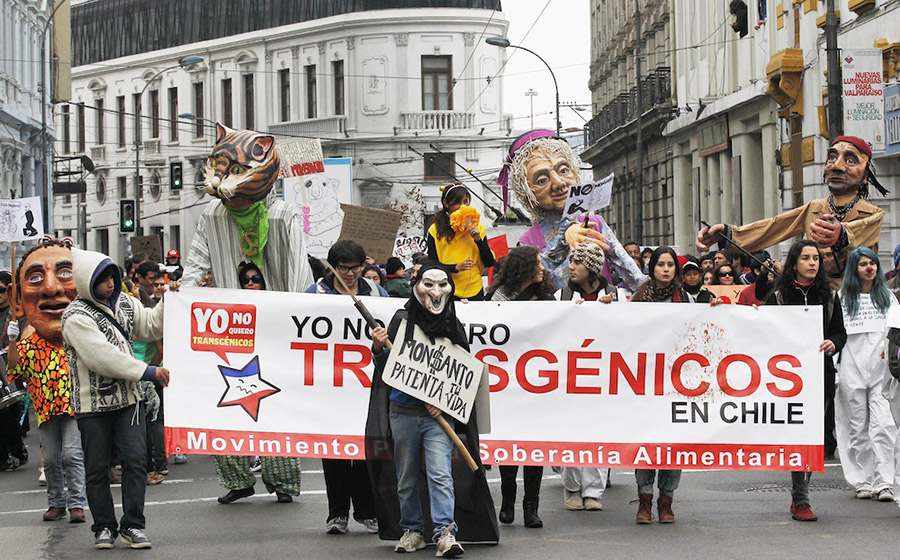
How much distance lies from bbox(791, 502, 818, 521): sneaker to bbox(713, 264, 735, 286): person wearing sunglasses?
6448mm

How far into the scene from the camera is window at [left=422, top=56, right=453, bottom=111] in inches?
2387

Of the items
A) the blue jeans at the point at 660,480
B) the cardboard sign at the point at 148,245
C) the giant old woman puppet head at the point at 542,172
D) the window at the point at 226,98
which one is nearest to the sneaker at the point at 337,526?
the blue jeans at the point at 660,480

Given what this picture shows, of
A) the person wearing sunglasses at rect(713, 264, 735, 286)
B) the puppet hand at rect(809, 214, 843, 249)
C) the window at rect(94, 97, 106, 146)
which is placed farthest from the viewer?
the window at rect(94, 97, 106, 146)

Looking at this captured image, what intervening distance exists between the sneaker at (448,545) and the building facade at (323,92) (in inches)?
1917

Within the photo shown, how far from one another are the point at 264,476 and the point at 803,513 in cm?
356

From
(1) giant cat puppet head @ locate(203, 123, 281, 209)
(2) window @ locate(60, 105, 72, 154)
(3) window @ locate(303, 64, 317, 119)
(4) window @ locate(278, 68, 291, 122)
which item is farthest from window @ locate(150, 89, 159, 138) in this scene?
(1) giant cat puppet head @ locate(203, 123, 281, 209)

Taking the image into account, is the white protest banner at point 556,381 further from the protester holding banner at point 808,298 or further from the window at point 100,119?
the window at point 100,119

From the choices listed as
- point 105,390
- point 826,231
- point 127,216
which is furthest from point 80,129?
point 105,390

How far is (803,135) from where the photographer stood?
28.1 meters

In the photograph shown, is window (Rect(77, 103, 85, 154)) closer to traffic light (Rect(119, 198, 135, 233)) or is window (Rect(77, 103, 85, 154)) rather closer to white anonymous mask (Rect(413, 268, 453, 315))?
traffic light (Rect(119, 198, 135, 233))

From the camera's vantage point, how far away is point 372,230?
20.6 m

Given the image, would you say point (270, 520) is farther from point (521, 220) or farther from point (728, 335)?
point (521, 220)

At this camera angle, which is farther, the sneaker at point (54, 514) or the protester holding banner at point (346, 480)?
the sneaker at point (54, 514)

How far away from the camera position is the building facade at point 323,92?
197ft
